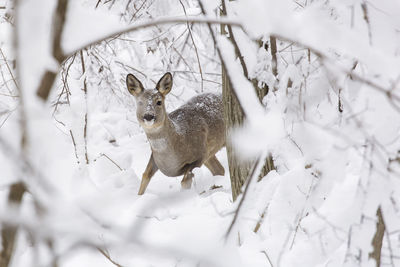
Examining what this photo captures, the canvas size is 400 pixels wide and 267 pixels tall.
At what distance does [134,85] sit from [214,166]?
5.97ft

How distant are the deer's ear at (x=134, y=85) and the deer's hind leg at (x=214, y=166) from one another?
1.64m

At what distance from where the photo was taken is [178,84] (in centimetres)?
864

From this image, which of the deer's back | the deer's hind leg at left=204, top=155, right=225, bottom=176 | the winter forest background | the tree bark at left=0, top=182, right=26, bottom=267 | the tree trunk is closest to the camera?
the winter forest background

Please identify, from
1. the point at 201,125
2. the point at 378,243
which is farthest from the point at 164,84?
the point at 378,243

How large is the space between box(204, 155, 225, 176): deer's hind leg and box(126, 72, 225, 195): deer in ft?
0.89

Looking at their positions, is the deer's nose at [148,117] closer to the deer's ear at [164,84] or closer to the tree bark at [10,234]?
the deer's ear at [164,84]

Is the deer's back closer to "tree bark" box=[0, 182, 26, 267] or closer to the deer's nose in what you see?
the deer's nose

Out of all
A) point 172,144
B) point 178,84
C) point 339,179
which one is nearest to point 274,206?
point 339,179

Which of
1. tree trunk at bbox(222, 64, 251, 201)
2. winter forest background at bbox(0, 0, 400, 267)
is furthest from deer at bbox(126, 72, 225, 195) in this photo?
winter forest background at bbox(0, 0, 400, 267)

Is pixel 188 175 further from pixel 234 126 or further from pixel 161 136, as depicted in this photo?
pixel 234 126

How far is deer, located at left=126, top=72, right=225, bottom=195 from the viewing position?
5699 millimetres

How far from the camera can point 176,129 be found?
615 cm

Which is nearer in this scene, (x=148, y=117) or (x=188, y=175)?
(x=148, y=117)

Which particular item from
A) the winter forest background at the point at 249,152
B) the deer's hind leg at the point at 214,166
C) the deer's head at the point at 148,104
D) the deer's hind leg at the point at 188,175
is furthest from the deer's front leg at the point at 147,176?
the winter forest background at the point at 249,152
